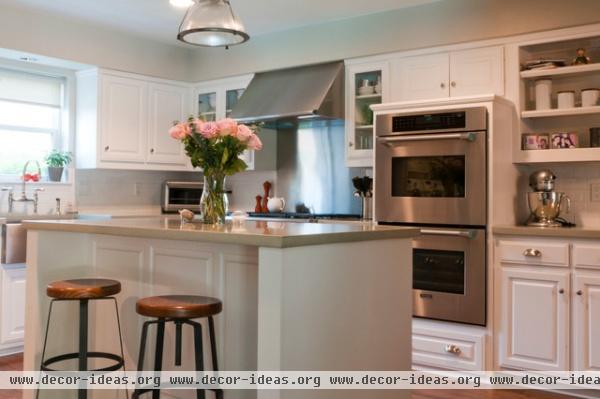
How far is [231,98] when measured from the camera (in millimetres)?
5543

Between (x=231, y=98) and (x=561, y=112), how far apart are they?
3.00 m

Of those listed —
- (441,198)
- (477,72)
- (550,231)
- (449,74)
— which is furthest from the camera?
(449,74)

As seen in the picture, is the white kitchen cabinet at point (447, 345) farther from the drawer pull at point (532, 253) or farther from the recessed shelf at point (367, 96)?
the recessed shelf at point (367, 96)

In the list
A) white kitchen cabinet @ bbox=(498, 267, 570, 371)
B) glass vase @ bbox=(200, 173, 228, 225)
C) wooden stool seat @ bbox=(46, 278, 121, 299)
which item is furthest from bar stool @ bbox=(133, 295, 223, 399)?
→ white kitchen cabinet @ bbox=(498, 267, 570, 371)

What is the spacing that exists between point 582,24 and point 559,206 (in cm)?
117

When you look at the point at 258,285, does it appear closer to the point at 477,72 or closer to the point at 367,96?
the point at 477,72

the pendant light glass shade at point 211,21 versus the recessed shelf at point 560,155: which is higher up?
the pendant light glass shade at point 211,21

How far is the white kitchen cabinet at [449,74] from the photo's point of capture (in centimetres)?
400

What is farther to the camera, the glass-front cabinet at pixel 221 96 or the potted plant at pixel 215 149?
the glass-front cabinet at pixel 221 96

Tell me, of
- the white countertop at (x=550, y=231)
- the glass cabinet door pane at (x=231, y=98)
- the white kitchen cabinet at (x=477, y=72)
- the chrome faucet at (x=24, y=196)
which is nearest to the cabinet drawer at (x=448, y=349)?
the white countertop at (x=550, y=231)

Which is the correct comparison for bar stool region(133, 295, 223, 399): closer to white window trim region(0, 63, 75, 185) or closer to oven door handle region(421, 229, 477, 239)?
oven door handle region(421, 229, 477, 239)

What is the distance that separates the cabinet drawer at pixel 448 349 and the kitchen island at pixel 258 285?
4.03 ft

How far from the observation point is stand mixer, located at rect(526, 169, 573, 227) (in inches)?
146

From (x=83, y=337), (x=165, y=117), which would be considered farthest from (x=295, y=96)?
(x=83, y=337)
